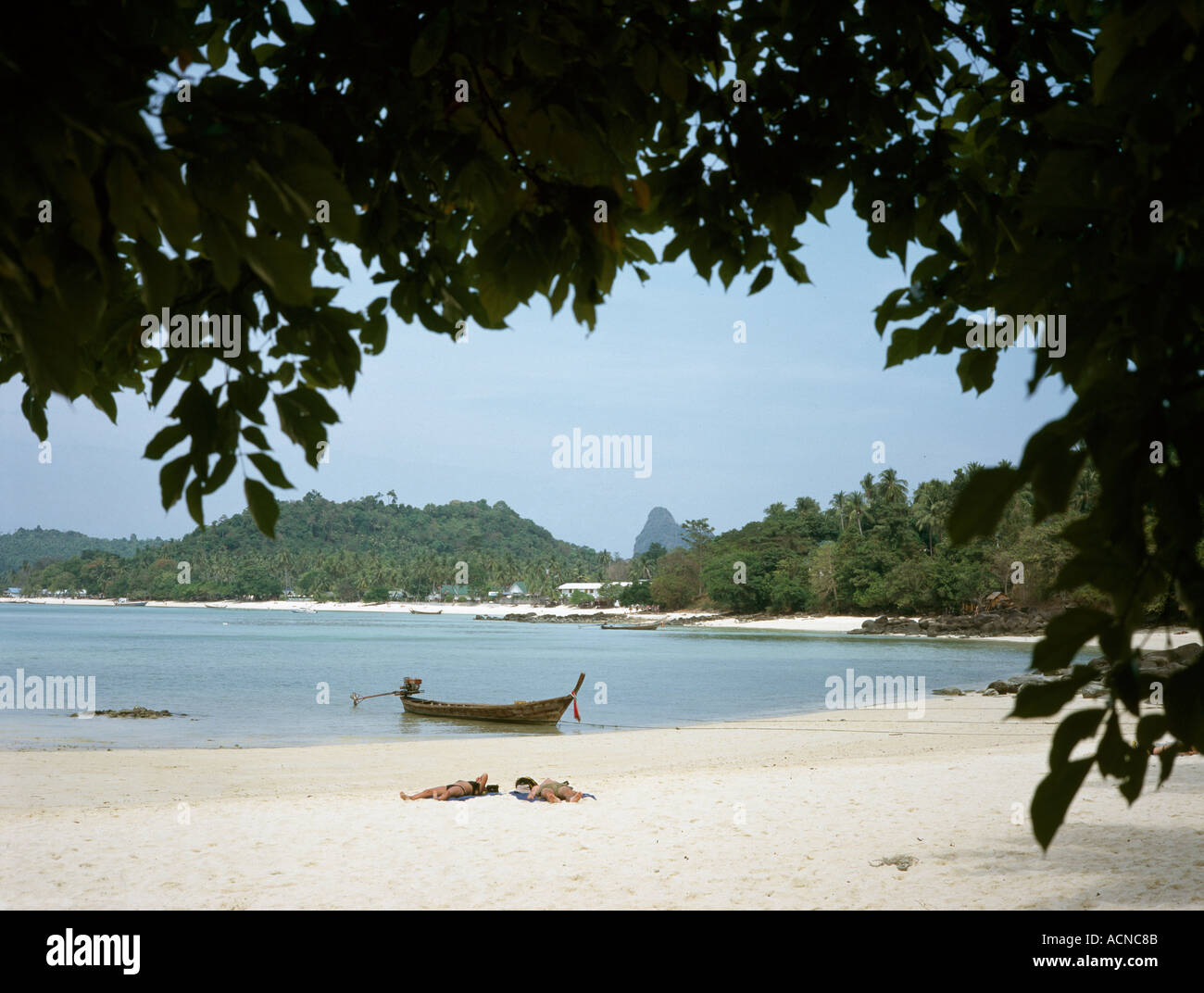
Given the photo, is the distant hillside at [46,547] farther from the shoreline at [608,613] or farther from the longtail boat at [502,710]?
the longtail boat at [502,710]

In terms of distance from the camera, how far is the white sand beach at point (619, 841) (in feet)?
18.6

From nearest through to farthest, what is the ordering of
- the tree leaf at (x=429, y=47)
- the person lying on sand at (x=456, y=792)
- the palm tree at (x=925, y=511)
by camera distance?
1. the tree leaf at (x=429, y=47)
2. the person lying on sand at (x=456, y=792)
3. the palm tree at (x=925, y=511)

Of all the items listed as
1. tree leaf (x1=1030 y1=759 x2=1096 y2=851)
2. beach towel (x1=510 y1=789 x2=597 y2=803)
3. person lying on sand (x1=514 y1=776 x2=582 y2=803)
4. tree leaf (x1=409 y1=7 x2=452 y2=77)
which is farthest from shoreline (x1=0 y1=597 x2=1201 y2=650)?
person lying on sand (x1=514 y1=776 x2=582 y2=803)

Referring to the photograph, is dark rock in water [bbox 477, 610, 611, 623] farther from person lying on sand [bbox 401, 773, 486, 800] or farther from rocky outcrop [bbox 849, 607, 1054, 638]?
person lying on sand [bbox 401, 773, 486, 800]

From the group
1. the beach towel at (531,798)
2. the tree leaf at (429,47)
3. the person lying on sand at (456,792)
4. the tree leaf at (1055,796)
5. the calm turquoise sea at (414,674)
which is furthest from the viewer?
the calm turquoise sea at (414,674)

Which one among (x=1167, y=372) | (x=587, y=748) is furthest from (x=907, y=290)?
(x=587, y=748)

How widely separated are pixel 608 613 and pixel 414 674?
69990mm

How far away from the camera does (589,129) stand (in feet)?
5.09

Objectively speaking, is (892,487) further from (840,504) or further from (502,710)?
(502,710)

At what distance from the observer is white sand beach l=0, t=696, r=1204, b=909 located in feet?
18.6

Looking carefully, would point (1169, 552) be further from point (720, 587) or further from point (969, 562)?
point (720, 587)

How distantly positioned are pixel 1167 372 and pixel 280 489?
3.98 ft

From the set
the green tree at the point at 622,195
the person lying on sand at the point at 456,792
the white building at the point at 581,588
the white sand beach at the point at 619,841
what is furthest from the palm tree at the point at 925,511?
the green tree at the point at 622,195

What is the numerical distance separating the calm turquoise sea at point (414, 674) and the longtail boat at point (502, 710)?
310 millimetres
